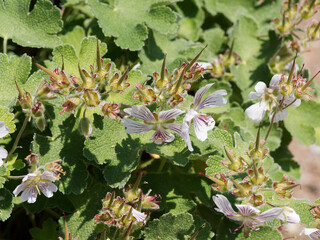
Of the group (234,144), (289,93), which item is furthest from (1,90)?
(289,93)

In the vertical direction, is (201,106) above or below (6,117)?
above

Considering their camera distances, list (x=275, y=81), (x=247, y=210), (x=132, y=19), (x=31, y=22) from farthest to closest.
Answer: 1. (x=132, y=19)
2. (x=31, y=22)
3. (x=275, y=81)
4. (x=247, y=210)

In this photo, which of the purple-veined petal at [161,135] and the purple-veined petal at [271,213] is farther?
the purple-veined petal at [161,135]

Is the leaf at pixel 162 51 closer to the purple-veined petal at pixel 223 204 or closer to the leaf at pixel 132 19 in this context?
the leaf at pixel 132 19

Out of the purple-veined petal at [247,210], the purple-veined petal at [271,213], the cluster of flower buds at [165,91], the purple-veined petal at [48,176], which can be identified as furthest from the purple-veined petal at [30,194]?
the purple-veined petal at [271,213]

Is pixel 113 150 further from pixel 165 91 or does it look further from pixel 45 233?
pixel 45 233

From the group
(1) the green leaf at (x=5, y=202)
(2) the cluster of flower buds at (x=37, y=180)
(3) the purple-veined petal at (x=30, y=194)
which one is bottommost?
(1) the green leaf at (x=5, y=202)

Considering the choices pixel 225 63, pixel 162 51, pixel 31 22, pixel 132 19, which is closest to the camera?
pixel 31 22

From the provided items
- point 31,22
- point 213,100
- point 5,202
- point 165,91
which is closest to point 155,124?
point 165,91
